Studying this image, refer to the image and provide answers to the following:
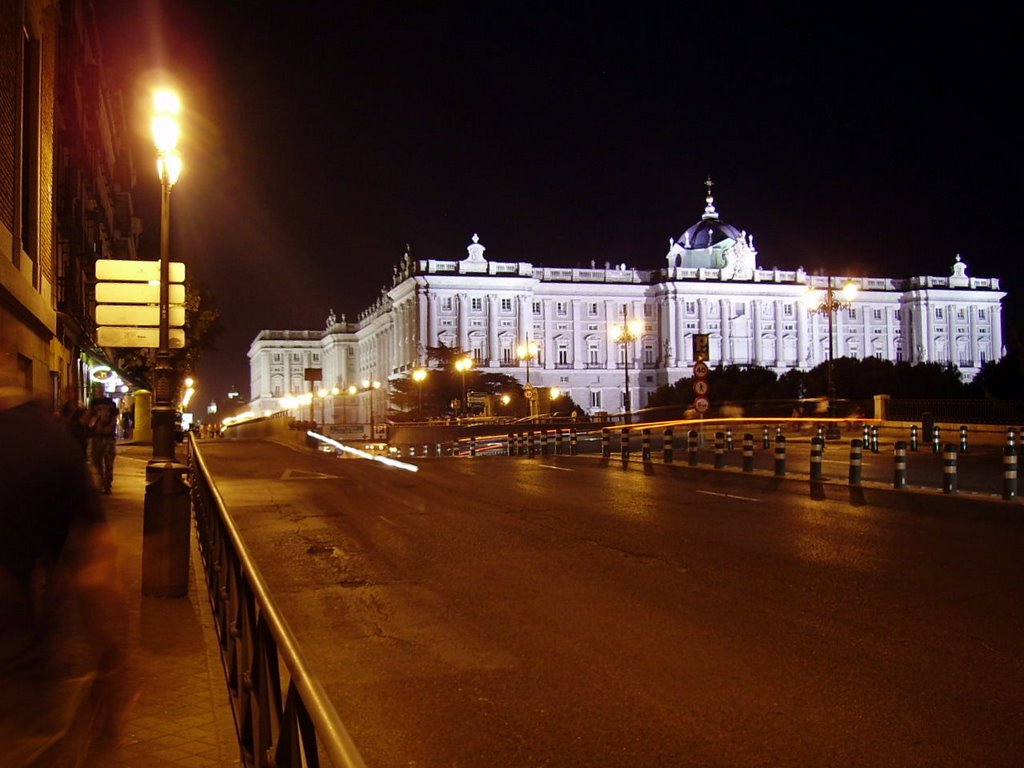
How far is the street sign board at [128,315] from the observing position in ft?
34.4

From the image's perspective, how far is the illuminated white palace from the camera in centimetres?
11856

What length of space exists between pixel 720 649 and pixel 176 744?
388cm

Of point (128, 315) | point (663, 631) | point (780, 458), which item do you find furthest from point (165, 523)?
point (780, 458)

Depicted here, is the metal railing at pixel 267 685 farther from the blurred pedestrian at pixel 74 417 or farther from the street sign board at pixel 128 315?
the blurred pedestrian at pixel 74 417

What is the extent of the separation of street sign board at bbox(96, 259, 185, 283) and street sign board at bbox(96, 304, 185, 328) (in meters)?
0.27

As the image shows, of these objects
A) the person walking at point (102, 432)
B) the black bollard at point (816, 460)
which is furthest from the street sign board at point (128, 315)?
the black bollard at point (816, 460)

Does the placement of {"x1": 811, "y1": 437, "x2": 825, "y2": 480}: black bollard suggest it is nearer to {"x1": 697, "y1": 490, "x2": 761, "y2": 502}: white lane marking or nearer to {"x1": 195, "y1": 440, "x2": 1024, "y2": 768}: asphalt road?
{"x1": 697, "y1": 490, "x2": 761, "y2": 502}: white lane marking

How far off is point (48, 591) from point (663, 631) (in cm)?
523

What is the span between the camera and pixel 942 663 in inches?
282

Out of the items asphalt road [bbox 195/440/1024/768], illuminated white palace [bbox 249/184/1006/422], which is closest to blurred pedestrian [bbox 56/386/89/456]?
asphalt road [bbox 195/440/1024/768]

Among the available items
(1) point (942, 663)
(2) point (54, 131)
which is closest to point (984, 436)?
(2) point (54, 131)

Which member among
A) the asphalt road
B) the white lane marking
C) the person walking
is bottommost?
the asphalt road

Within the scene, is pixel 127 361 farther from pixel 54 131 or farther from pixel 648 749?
pixel 648 749

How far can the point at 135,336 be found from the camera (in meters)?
10.7
